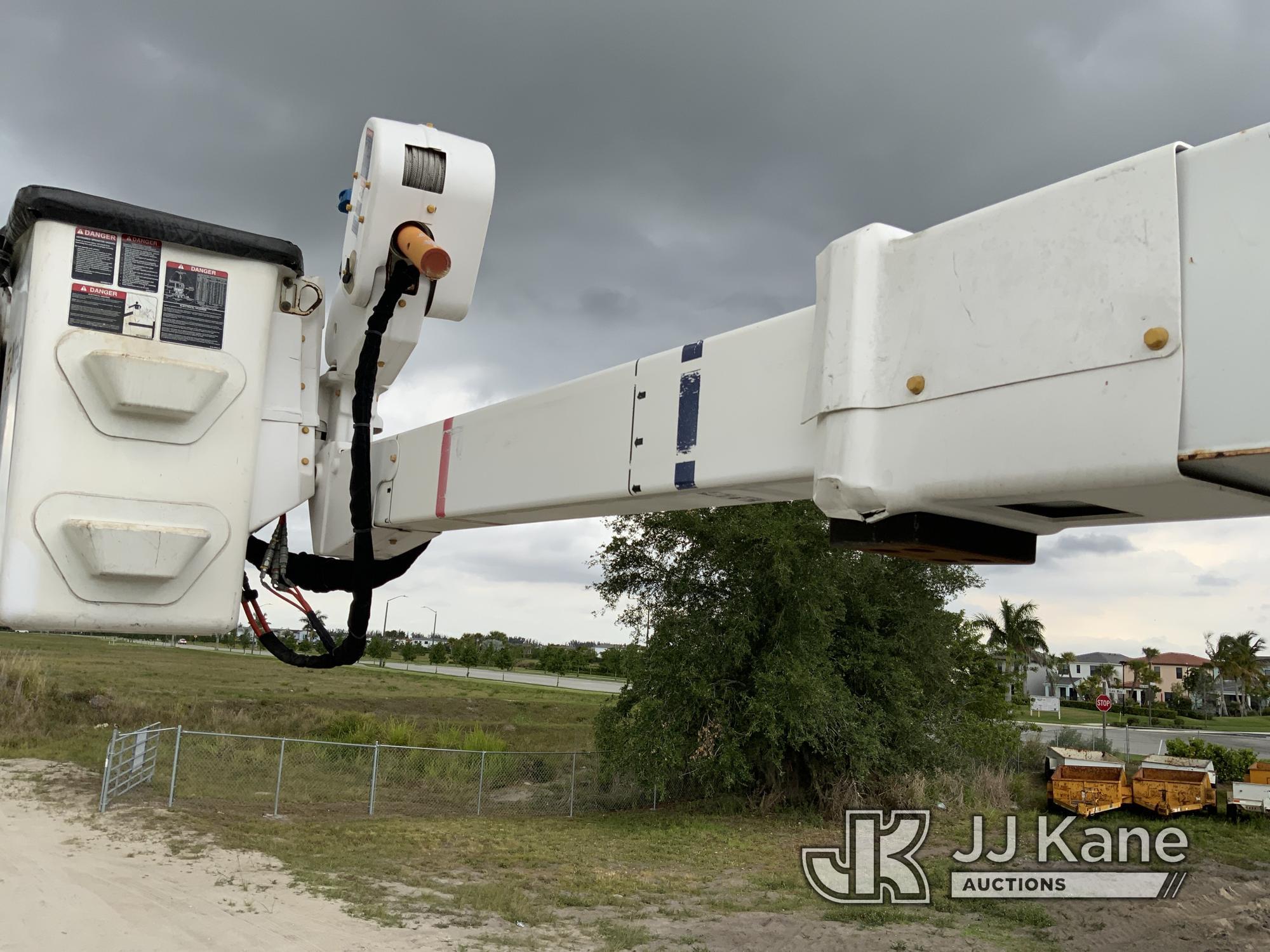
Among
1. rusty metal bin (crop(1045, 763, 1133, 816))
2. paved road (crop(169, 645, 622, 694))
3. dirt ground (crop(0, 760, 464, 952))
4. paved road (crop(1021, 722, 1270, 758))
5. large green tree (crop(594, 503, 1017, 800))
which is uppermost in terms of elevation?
large green tree (crop(594, 503, 1017, 800))

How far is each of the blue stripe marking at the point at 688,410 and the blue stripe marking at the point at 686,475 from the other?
1.2 inches

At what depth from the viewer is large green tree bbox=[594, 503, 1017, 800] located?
17.6 m

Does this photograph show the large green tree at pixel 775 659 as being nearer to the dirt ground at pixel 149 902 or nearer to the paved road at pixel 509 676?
the dirt ground at pixel 149 902

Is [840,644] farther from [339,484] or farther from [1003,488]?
[1003,488]

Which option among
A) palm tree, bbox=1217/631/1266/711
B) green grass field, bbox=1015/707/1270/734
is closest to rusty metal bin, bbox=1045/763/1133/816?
green grass field, bbox=1015/707/1270/734

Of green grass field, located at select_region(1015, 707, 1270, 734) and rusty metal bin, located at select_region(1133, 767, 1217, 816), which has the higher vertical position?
rusty metal bin, located at select_region(1133, 767, 1217, 816)

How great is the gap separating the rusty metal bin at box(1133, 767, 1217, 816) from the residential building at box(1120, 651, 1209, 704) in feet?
223

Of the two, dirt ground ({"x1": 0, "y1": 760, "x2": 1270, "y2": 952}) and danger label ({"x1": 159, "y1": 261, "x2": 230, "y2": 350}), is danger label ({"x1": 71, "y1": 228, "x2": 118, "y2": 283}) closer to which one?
danger label ({"x1": 159, "y1": 261, "x2": 230, "y2": 350})

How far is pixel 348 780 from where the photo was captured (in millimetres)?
20344

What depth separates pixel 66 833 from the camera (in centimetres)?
1457

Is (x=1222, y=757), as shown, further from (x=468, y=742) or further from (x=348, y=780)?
(x=348, y=780)

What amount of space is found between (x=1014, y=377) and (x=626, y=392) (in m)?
1.06

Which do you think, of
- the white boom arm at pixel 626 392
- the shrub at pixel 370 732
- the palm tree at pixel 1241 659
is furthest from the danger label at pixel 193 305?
the palm tree at pixel 1241 659

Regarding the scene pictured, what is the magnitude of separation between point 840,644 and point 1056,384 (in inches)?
705
